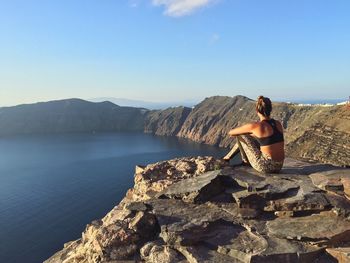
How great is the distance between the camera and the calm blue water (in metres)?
70.9

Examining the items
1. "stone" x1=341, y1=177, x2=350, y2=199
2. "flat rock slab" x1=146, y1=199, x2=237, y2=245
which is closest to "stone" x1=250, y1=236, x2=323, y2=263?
"flat rock slab" x1=146, y1=199, x2=237, y2=245

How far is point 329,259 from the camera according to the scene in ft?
35.1

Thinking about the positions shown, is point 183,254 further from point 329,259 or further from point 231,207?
point 329,259

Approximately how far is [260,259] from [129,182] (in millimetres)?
110056

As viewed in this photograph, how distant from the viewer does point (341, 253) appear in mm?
10430

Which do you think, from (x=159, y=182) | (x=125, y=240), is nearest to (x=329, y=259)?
(x=125, y=240)

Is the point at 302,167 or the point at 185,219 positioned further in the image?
the point at 302,167

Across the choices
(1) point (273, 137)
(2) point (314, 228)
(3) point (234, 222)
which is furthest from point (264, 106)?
(2) point (314, 228)

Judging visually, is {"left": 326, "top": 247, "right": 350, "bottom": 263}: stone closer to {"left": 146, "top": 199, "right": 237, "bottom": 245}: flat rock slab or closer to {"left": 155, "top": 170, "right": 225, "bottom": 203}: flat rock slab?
{"left": 146, "top": 199, "right": 237, "bottom": 245}: flat rock slab

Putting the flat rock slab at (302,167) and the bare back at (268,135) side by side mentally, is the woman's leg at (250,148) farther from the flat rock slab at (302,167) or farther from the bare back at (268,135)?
the flat rock slab at (302,167)

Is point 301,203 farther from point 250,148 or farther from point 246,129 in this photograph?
point 246,129

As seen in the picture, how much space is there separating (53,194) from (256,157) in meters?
98.8

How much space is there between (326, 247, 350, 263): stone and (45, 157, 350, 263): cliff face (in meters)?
0.03

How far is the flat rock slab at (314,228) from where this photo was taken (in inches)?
436
